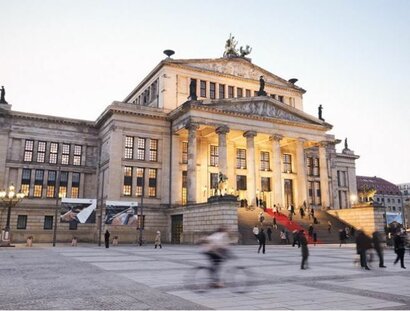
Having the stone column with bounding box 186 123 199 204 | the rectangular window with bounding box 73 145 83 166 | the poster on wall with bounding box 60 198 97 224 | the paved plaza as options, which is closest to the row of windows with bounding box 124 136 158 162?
the stone column with bounding box 186 123 199 204

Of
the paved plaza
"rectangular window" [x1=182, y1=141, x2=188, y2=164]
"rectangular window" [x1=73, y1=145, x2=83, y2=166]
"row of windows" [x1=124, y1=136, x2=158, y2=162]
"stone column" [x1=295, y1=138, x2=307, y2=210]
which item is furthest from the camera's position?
"rectangular window" [x1=73, y1=145, x2=83, y2=166]

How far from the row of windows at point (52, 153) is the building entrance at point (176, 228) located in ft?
53.9

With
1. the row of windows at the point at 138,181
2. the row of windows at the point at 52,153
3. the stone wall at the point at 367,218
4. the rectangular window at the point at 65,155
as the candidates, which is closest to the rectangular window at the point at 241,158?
the row of windows at the point at 138,181

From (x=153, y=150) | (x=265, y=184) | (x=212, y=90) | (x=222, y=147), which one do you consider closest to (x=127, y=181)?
(x=153, y=150)

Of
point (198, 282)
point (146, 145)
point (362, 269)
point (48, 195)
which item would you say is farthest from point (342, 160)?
point (198, 282)

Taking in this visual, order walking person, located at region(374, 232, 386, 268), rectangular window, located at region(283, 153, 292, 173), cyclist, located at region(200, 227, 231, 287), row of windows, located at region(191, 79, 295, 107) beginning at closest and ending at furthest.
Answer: cyclist, located at region(200, 227, 231, 287) < walking person, located at region(374, 232, 386, 268) < row of windows, located at region(191, 79, 295, 107) < rectangular window, located at region(283, 153, 292, 173)

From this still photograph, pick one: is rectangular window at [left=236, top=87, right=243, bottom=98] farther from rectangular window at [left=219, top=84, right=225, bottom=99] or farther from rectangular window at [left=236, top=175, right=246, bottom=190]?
rectangular window at [left=236, top=175, right=246, bottom=190]

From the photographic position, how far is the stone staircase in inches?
1599

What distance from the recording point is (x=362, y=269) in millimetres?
17297

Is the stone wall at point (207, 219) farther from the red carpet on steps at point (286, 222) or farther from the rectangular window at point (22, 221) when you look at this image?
the rectangular window at point (22, 221)

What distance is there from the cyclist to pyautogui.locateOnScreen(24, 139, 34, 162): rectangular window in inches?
1838

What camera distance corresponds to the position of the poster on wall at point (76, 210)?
133ft

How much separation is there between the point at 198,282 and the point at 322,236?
1367 inches

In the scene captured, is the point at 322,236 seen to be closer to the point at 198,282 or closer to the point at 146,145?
the point at 146,145
